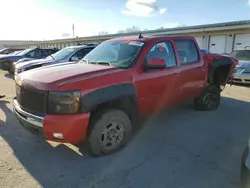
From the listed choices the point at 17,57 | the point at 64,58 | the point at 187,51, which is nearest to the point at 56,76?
the point at 187,51

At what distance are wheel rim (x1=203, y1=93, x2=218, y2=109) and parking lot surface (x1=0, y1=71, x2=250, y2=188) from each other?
2.89 feet

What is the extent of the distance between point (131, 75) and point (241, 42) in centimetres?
2020

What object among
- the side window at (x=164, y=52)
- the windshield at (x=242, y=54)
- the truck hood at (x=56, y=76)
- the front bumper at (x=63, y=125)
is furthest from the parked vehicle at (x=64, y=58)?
the windshield at (x=242, y=54)

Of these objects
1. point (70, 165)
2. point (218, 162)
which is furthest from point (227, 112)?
point (70, 165)

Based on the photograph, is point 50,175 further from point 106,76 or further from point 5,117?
point 5,117

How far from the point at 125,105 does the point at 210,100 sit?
312 cm

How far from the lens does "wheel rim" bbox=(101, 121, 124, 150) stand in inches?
143

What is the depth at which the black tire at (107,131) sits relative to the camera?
3.47 meters

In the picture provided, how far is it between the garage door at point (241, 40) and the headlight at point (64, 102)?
20.7m

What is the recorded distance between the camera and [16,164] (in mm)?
3418

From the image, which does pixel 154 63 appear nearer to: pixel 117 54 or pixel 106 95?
pixel 117 54

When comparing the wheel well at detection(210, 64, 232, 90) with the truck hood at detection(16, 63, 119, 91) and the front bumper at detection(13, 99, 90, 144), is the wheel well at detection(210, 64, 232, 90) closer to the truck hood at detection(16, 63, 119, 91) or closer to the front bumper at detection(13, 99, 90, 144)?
the truck hood at detection(16, 63, 119, 91)

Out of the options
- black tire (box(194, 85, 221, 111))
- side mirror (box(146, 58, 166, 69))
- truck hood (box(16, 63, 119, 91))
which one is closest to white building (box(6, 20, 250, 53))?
black tire (box(194, 85, 221, 111))

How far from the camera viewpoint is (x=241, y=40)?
68.1ft
